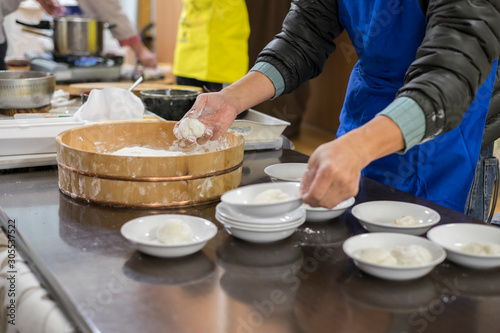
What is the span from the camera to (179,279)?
2.91 feet

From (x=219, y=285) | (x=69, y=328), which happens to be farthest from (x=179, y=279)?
(x=69, y=328)

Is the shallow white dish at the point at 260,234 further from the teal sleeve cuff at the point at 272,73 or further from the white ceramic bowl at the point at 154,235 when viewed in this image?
the teal sleeve cuff at the point at 272,73

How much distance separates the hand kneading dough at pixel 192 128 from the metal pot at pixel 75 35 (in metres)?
1.88

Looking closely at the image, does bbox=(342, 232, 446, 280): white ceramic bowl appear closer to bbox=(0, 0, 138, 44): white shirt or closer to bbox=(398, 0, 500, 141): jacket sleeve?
bbox=(398, 0, 500, 141): jacket sleeve

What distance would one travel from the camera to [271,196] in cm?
101

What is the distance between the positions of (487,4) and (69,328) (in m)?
0.97

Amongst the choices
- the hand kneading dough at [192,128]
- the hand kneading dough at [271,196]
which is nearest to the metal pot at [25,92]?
the hand kneading dough at [192,128]

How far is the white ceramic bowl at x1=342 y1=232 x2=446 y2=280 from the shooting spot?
2.83 ft

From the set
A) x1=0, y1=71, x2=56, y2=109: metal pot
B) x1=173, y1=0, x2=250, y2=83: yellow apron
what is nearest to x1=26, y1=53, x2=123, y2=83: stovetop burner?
x1=173, y1=0, x2=250, y2=83: yellow apron

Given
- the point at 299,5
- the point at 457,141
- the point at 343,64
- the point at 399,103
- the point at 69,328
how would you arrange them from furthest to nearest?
the point at 343,64 → the point at 299,5 → the point at 457,141 → the point at 399,103 → the point at 69,328

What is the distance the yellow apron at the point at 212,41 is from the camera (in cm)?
352

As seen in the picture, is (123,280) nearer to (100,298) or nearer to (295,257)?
(100,298)

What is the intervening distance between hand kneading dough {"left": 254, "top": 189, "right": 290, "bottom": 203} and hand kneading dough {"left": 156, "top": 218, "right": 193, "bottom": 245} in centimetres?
14

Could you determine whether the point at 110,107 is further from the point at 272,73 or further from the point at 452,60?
the point at 452,60
